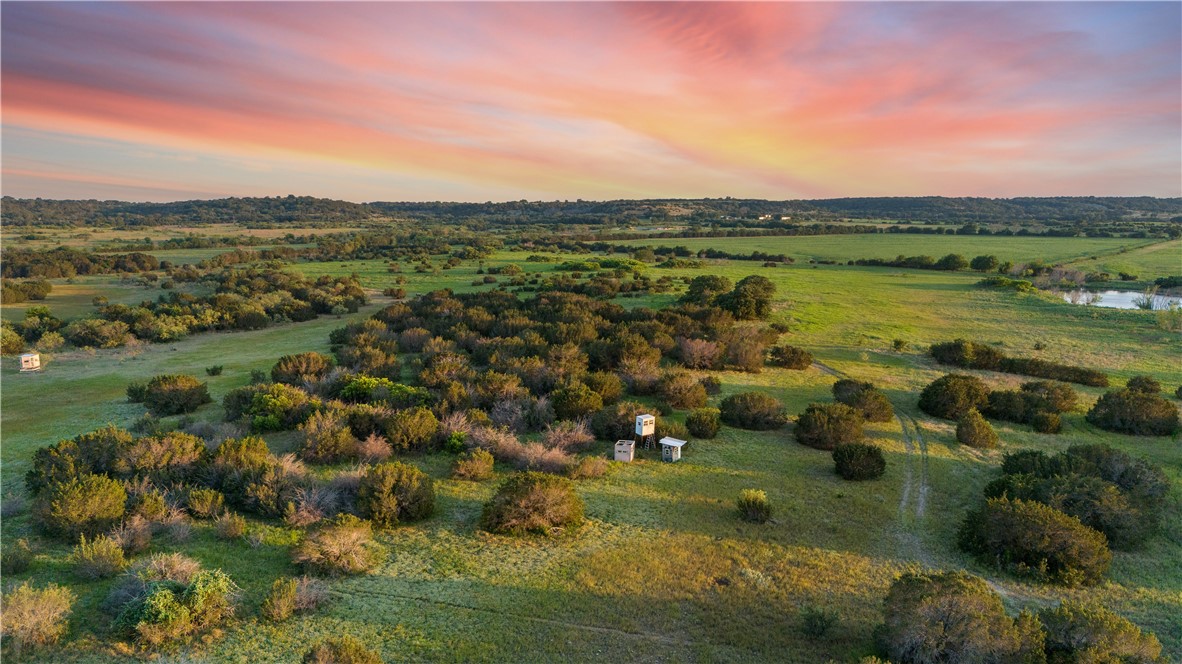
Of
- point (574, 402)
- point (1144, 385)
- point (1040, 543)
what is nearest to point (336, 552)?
point (574, 402)

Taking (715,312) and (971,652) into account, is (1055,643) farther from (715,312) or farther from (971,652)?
(715,312)

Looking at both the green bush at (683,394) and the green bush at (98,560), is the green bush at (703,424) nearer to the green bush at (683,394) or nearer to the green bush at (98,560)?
the green bush at (683,394)

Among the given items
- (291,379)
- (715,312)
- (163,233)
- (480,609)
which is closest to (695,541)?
(480,609)

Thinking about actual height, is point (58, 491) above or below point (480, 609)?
above

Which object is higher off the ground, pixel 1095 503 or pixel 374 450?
pixel 1095 503

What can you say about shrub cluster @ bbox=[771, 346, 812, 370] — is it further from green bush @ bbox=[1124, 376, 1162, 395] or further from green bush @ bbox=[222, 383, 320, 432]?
green bush @ bbox=[222, 383, 320, 432]

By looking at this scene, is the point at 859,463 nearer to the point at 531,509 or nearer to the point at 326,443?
the point at 531,509
